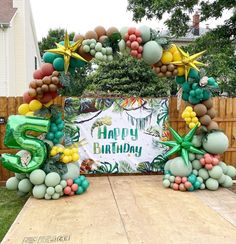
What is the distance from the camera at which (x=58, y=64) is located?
6262 millimetres

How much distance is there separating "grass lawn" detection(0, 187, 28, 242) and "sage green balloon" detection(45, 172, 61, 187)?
59cm

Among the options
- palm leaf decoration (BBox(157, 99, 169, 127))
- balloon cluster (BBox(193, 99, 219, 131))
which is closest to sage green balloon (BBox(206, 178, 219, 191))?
balloon cluster (BBox(193, 99, 219, 131))

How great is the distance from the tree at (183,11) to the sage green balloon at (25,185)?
22.0 ft

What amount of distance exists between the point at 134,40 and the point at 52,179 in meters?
2.76

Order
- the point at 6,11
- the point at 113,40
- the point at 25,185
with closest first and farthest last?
1. the point at 25,185
2. the point at 113,40
3. the point at 6,11

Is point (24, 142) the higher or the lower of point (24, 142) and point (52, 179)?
the higher

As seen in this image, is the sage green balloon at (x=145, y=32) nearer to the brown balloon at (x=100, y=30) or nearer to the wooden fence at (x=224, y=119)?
the brown balloon at (x=100, y=30)

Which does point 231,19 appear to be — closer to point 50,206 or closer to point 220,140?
point 220,140

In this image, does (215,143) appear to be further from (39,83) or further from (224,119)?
(39,83)

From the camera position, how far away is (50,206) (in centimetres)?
561

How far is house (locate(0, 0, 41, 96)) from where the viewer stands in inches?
539

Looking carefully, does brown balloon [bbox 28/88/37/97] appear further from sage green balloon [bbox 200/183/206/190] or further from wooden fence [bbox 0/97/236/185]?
sage green balloon [bbox 200/183/206/190]

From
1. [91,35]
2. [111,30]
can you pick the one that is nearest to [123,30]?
[111,30]

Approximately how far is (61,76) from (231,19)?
7026 millimetres
